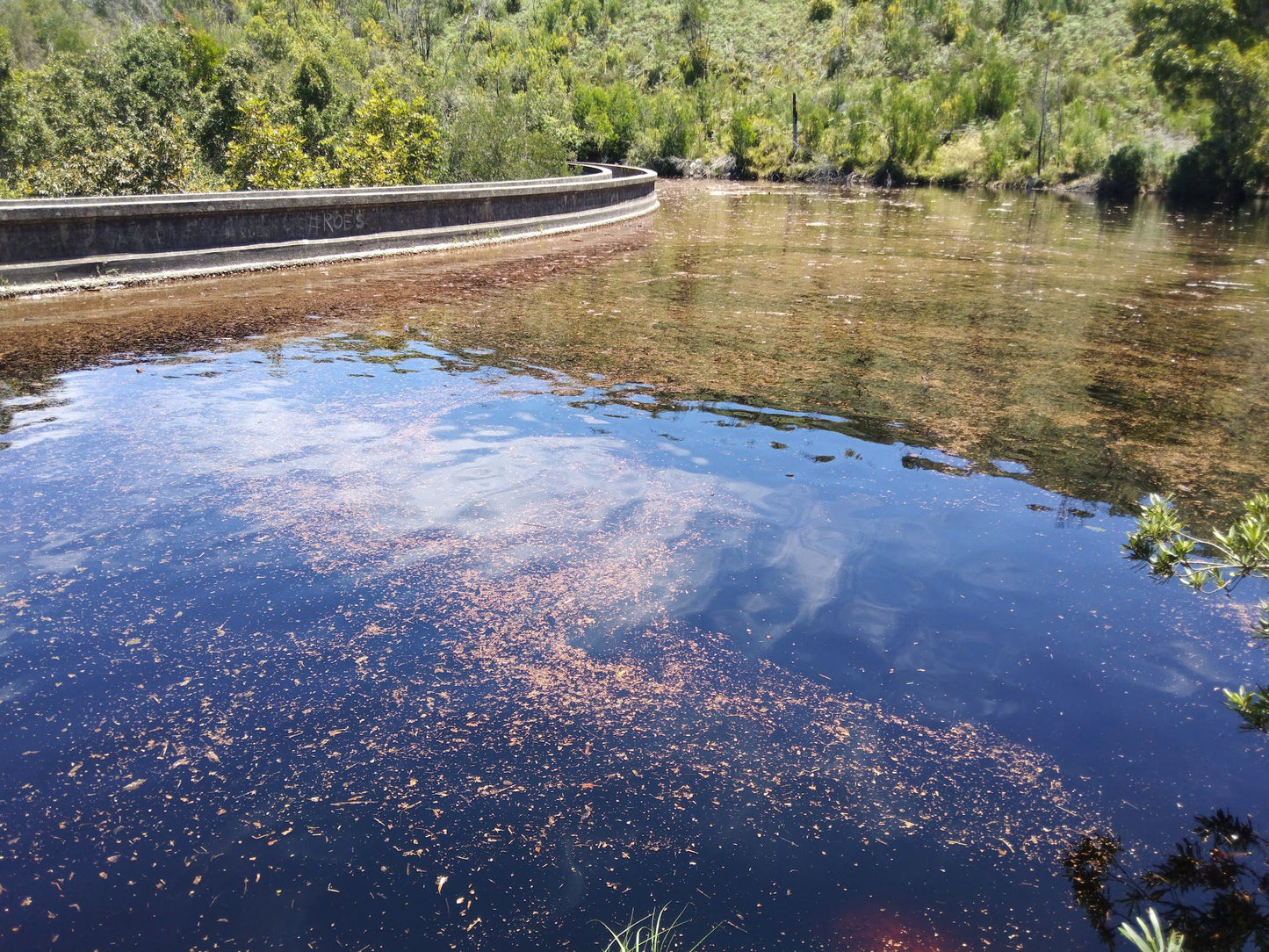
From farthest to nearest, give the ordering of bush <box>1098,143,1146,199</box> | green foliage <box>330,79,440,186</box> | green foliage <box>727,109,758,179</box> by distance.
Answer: green foliage <box>727,109,758,179</box> → bush <box>1098,143,1146,199</box> → green foliage <box>330,79,440,186</box>

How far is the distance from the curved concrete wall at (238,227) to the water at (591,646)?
2.69 meters

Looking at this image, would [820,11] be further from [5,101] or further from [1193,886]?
[1193,886]

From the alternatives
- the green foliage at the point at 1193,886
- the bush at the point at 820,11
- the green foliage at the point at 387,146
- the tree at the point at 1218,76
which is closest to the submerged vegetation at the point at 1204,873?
the green foliage at the point at 1193,886

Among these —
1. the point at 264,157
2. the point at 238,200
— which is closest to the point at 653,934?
the point at 238,200

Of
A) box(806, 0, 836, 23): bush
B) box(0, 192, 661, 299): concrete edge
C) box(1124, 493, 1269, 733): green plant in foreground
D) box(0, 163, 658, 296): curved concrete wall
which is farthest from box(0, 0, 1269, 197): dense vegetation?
box(1124, 493, 1269, 733): green plant in foreground

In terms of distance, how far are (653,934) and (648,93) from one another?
8636cm

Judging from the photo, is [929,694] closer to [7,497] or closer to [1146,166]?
[7,497]

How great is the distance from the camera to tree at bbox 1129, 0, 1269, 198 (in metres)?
32.6

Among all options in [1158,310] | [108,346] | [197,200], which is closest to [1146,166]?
[1158,310]

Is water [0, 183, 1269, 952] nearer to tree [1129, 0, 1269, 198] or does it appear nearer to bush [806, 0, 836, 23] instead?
tree [1129, 0, 1269, 198]

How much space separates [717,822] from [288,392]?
5.39m

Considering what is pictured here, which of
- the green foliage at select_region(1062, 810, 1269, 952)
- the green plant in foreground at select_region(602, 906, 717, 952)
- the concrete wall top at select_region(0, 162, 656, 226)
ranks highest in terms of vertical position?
the concrete wall top at select_region(0, 162, 656, 226)

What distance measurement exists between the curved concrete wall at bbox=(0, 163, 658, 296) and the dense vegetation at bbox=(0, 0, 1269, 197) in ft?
8.86

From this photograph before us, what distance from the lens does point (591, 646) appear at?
3.60 m
